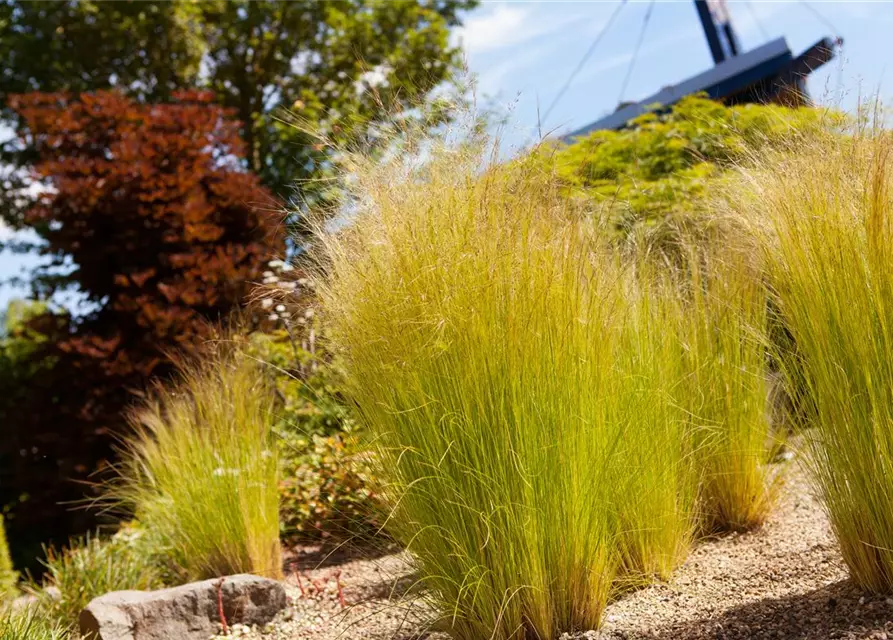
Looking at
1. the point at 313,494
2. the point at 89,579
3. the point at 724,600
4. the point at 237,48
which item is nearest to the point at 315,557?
the point at 313,494

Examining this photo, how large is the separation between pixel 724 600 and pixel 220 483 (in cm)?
255

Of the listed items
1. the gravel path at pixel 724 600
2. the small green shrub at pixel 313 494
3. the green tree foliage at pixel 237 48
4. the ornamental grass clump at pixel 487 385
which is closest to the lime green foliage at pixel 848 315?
the gravel path at pixel 724 600

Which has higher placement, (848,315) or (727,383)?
(848,315)

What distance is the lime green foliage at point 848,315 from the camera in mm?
2430

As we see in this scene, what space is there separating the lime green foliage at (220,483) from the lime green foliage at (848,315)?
2.77 meters

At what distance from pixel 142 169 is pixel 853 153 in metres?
5.93

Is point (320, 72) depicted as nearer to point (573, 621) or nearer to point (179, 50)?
point (179, 50)

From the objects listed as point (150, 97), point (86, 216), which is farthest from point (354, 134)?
point (150, 97)

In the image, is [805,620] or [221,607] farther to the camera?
[221,607]

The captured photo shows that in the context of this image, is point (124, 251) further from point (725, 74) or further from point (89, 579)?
point (725, 74)

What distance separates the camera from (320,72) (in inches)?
532

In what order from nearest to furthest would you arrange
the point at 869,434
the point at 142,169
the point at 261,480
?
the point at 869,434 < the point at 261,480 < the point at 142,169

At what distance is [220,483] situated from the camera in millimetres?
4301

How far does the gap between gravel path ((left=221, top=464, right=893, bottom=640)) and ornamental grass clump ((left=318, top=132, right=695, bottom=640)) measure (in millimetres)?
257
